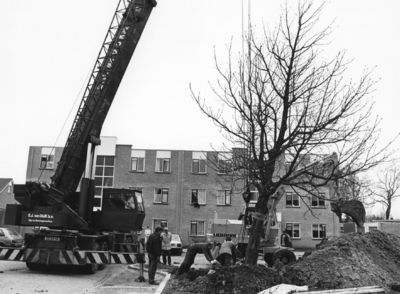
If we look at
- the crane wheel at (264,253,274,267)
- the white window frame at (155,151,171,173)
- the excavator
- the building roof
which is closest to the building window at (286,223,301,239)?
the white window frame at (155,151,171,173)

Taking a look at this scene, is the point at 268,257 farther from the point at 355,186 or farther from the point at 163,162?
the point at 163,162

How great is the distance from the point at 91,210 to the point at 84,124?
10.2ft

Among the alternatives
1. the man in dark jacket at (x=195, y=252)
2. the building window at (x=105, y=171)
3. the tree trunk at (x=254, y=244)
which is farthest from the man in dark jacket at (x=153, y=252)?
the building window at (x=105, y=171)

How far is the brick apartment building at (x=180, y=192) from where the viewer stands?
1658 inches

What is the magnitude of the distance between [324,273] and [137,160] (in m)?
34.4

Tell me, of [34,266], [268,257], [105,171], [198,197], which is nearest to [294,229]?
[198,197]

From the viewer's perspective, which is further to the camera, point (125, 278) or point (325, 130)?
point (125, 278)

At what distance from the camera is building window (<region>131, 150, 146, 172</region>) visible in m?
44.1

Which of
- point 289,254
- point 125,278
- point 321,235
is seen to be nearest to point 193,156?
point 321,235

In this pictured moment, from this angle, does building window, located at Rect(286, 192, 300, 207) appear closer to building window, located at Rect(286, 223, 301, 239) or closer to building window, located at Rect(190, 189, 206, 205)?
building window, located at Rect(286, 223, 301, 239)

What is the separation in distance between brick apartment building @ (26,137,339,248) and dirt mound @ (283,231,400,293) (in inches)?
1093

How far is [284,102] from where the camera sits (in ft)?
39.4

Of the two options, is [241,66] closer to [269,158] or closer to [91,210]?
[269,158]

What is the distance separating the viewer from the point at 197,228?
4238 centimetres
